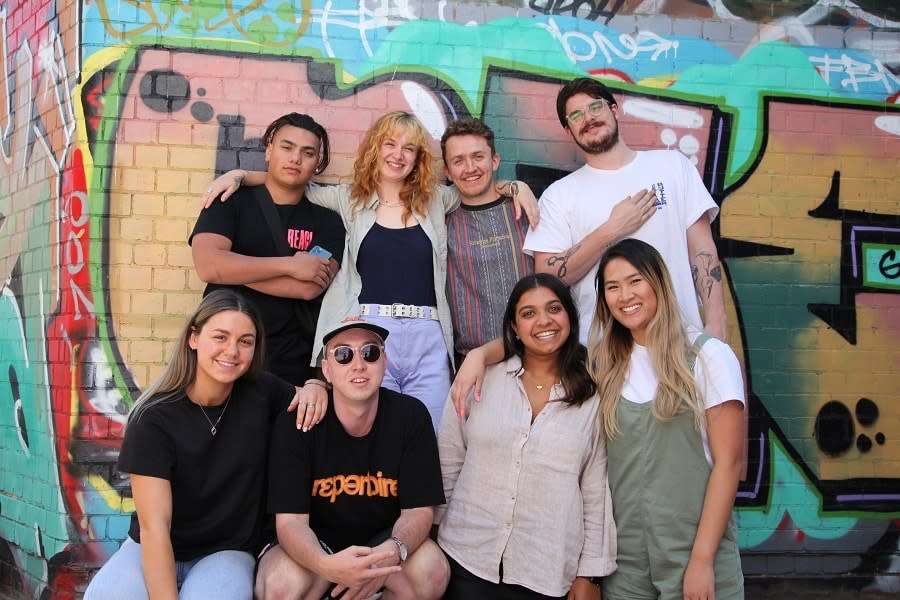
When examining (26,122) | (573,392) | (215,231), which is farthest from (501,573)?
(26,122)

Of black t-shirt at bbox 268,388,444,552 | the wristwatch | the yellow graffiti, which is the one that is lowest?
the wristwatch

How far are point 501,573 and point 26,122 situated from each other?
13.3 feet

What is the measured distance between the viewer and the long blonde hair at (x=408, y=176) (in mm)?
3889

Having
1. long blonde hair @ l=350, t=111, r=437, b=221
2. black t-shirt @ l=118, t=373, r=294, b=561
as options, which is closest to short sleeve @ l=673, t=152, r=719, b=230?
long blonde hair @ l=350, t=111, r=437, b=221

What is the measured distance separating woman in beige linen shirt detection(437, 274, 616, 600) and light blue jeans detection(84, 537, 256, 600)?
0.81m

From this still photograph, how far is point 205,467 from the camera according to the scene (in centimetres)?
317

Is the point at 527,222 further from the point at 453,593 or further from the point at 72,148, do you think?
the point at 72,148

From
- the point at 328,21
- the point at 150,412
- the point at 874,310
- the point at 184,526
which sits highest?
the point at 328,21

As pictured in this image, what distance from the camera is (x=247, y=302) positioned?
3.33m

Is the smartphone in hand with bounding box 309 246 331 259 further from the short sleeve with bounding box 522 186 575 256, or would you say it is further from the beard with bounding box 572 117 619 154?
the beard with bounding box 572 117 619 154

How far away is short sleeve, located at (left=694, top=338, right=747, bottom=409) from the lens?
10.0ft

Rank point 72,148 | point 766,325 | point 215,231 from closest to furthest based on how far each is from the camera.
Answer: point 215,231, point 72,148, point 766,325

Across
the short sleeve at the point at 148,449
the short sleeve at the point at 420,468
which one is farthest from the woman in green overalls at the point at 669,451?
the short sleeve at the point at 148,449

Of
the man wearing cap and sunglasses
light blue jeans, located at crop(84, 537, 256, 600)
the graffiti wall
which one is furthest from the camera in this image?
the graffiti wall
